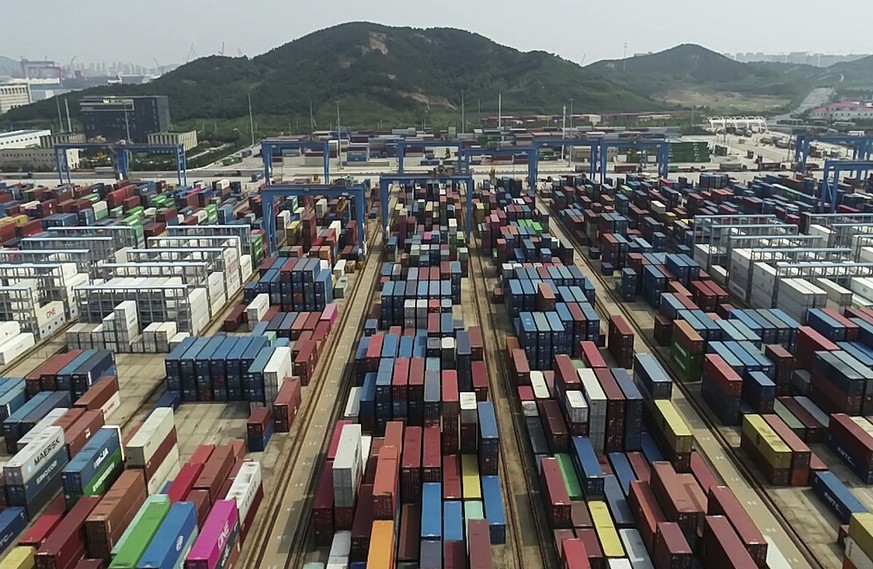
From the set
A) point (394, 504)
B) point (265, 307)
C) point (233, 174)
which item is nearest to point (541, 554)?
point (394, 504)

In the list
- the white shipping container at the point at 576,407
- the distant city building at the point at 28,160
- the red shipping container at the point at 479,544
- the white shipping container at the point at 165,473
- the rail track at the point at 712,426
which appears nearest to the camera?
the red shipping container at the point at 479,544

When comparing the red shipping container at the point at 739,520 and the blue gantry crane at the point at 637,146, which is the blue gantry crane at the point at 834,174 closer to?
the blue gantry crane at the point at 637,146

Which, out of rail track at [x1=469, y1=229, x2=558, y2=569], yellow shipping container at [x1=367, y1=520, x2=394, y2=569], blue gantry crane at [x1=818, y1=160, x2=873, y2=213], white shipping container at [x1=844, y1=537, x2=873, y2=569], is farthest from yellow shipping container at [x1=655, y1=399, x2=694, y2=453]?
blue gantry crane at [x1=818, y1=160, x2=873, y2=213]

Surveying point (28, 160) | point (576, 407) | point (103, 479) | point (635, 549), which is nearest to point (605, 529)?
point (635, 549)

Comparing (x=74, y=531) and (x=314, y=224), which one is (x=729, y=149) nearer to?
(x=314, y=224)

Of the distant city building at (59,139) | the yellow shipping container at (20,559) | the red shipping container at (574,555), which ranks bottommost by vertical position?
the red shipping container at (574,555)

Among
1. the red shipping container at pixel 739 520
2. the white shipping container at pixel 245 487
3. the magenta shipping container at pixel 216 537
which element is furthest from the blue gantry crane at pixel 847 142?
the magenta shipping container at pixel 216 537

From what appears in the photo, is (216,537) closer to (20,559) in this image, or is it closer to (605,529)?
(20,559)
